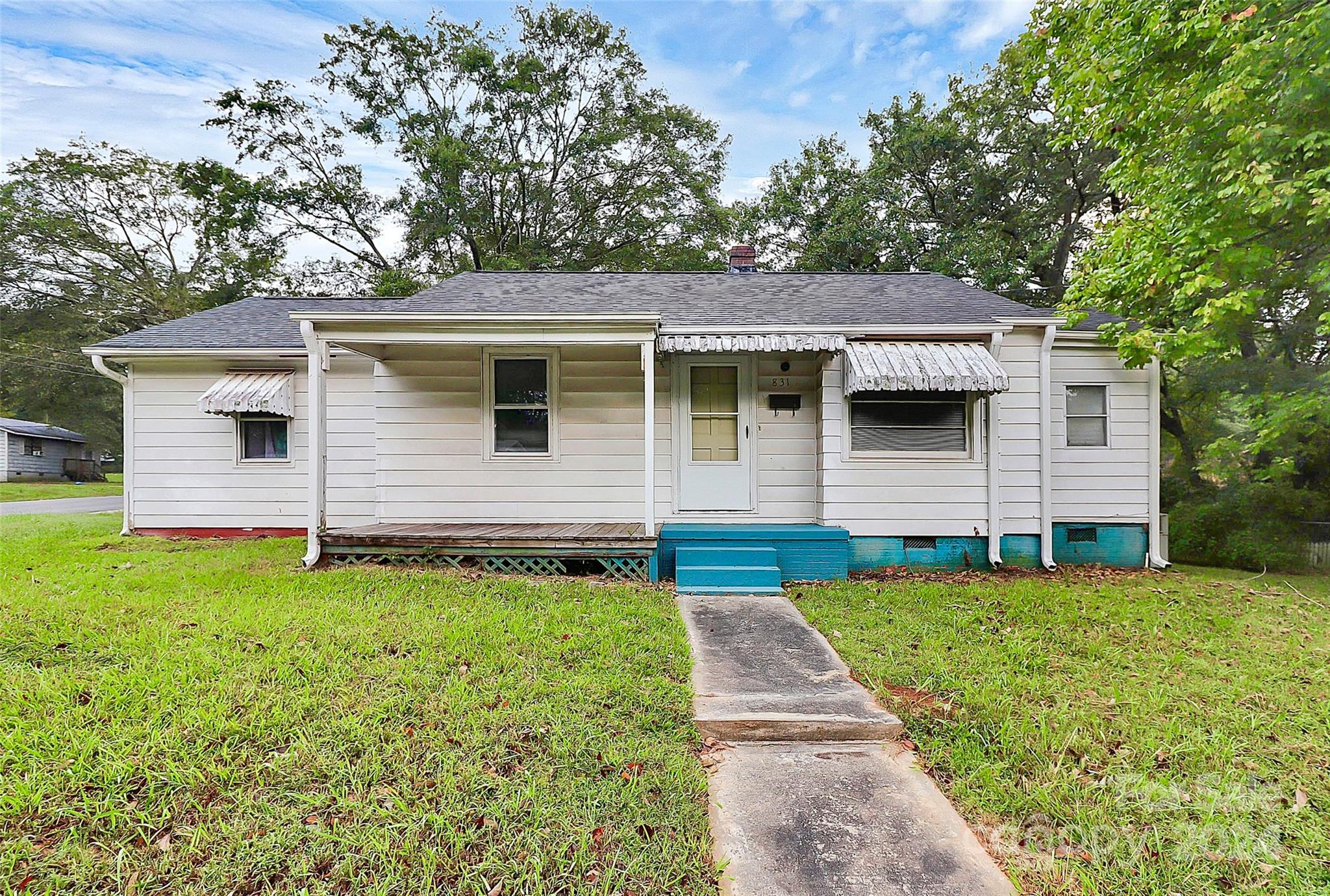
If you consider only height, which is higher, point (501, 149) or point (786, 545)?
point (501, 149)

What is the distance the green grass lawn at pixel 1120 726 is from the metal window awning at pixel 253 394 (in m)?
7.33

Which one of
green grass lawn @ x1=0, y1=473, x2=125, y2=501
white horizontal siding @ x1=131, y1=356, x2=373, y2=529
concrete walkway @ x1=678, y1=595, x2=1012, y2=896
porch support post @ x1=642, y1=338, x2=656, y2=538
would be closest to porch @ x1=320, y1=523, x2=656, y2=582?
porch support post @ x1=642, y1=338, x2=656, y2=538

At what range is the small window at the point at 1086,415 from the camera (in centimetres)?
669

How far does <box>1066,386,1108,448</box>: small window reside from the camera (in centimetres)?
669

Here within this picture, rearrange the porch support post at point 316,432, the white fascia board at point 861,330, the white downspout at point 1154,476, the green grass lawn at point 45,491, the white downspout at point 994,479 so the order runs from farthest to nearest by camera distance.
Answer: the green grass lawn at point 45,491
the white downspout at point 1154,476
the white downspout at point 994,479
the white fascia board at point 861,330
the porch support post at point 316,432

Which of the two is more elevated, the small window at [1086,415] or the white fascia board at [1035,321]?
the white fascia board at [1035,321]

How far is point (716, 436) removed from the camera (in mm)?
6617

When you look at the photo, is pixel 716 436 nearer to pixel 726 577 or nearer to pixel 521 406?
pixel 726 577

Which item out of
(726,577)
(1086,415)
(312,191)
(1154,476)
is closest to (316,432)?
(726,577)

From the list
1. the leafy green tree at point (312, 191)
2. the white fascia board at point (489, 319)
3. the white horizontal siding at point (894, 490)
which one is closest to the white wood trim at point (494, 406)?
the white fascia board at point (489, 319)

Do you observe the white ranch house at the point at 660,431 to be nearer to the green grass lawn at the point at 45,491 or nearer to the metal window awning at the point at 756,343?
the metal window awning at the point at 756,343

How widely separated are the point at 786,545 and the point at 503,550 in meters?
3.06

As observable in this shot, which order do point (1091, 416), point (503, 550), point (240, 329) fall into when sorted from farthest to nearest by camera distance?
point (240, 329)
point (1091, 416)
point (503, 550)

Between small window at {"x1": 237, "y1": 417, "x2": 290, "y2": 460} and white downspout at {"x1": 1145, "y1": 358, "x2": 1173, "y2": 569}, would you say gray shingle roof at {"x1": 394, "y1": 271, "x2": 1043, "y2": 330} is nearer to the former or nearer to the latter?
white downspout at {"x1": 1145, "y1": 358, "x2": 1173, "y2": 569}
